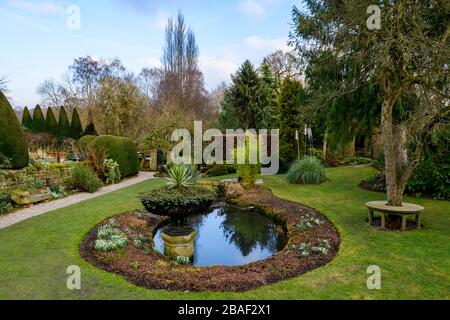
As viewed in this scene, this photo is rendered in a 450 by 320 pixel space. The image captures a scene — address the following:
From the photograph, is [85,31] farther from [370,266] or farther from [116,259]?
[370,266]

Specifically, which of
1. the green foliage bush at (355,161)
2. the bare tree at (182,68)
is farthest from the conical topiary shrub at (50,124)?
the green foliage bush at (355,161)

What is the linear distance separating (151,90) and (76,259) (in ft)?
93.5

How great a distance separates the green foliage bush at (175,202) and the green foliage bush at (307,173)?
666cm

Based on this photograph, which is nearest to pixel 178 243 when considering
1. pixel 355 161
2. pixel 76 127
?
pixel 355 161

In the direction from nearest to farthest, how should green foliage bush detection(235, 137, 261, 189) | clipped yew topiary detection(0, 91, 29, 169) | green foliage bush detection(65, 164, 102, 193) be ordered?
1. clipped yew topiary detection(0, 91, 29, 169)
2. green foliage bush detection(65, 164, 102, 193)
3. green foliage bush detection(235, 137, 261, 189)

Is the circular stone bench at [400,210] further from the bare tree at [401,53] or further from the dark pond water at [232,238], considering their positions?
the dark pond water at [232,238]

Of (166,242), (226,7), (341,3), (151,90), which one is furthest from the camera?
(151,90)

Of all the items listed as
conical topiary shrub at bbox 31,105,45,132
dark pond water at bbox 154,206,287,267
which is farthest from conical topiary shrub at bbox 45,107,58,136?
dark pond water at bbox 154,206,287,267

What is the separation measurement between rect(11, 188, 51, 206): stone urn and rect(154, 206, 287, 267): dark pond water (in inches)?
157

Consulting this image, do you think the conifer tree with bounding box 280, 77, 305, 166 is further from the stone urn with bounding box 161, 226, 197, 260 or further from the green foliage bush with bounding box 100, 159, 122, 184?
the stone urn with bounding box 161, 226, 197, 260

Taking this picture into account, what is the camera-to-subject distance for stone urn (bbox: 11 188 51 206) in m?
7.97

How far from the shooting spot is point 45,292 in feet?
11.5

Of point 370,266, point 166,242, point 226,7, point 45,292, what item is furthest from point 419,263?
point 226,7

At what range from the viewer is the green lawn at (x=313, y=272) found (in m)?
3.47
